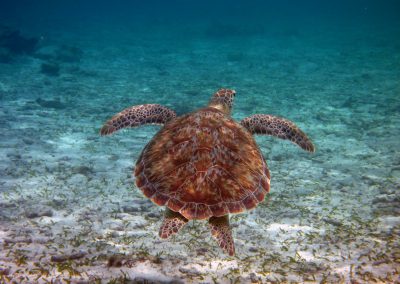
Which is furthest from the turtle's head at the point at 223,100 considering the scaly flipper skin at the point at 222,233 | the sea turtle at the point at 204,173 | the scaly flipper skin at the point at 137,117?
the scaly flipper skin at the point at 222,233

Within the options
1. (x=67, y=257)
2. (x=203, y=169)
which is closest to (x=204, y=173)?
(x=203, y=169)

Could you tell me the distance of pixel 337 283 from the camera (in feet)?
12.2

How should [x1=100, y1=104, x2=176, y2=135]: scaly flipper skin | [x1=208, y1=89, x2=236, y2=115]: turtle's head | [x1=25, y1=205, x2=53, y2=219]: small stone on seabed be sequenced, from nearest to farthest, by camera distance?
[x1=25, y1=205, x2=53, y2=219]: small stone on seabed
[x1=100, y1=104, x2=176, y2=135]: scaly flipper skin
[x1=208, y1=89, x2=236, y2=115]: turtle's head

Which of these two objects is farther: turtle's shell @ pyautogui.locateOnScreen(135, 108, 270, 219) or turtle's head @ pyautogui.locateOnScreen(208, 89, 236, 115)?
turtle's head @ pyautogui.locateOnScreen(208, 89, 236, 115)

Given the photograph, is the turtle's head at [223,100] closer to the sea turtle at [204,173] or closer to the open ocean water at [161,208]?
the sea turtle at [204,173]

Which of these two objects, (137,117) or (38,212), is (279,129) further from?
(38,212)

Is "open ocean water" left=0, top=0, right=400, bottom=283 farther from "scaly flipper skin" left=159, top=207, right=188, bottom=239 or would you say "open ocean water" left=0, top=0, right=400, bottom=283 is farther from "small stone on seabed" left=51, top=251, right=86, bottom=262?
"scaly flipper skin" left=159, top=207, right=188, bottom=239

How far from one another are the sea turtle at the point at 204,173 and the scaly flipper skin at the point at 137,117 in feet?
3.84

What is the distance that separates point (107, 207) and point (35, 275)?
2134mm

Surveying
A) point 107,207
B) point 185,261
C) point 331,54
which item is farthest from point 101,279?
point 331,54

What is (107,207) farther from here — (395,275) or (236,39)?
(236,39)

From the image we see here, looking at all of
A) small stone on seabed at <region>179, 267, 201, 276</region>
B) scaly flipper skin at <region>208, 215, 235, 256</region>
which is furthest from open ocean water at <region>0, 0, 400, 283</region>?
scaly flipper skin at <region>208, 215, 235, 256</region>

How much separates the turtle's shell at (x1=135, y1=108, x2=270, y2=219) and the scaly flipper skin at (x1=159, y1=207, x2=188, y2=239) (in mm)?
279

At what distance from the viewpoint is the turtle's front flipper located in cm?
536
